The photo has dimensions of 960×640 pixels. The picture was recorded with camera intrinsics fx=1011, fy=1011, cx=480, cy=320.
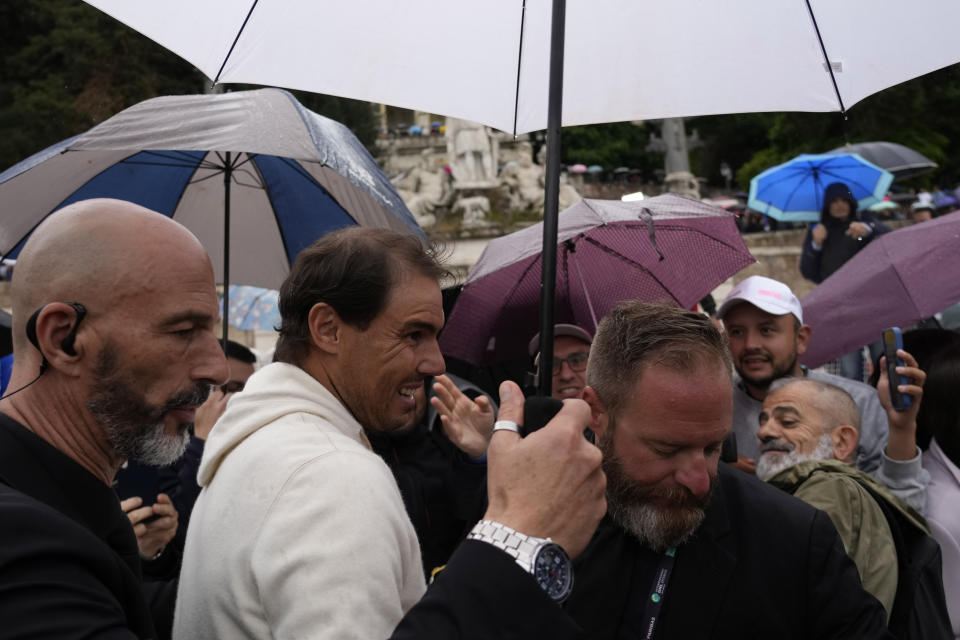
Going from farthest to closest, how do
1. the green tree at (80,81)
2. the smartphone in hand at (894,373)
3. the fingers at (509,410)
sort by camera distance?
1. the green tree at (80,81)
2. the smartphone in hand at (894,373)
3. the fingers at (509,410)

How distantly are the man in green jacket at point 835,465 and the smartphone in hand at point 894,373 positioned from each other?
23mm

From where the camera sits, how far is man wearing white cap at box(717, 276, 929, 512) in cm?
432

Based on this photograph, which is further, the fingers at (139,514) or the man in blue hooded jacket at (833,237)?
the man in blue hooded jacket at (833,237)

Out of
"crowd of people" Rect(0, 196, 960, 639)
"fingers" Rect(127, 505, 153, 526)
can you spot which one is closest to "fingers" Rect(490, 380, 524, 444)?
"crowd of people" Rect(0, 196, 960, 639)

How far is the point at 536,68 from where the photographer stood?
3500 mm

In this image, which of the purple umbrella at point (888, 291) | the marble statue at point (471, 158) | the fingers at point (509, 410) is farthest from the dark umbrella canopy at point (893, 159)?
the fingers at point (509, 410)

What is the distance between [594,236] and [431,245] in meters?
2.84

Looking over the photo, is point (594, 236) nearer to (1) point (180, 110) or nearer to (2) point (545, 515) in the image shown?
(1) point (180, 110)

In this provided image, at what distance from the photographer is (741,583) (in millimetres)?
2369

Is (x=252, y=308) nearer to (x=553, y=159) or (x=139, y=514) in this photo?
A: (x=139, y=514)

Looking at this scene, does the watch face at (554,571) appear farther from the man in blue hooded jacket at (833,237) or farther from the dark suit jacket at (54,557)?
the man in blue hooded jacket at (833,237)

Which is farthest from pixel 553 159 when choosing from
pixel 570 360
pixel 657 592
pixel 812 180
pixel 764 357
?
pixel 812 180

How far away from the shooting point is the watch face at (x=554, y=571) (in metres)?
1.55

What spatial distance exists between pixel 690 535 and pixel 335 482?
0.99 m
